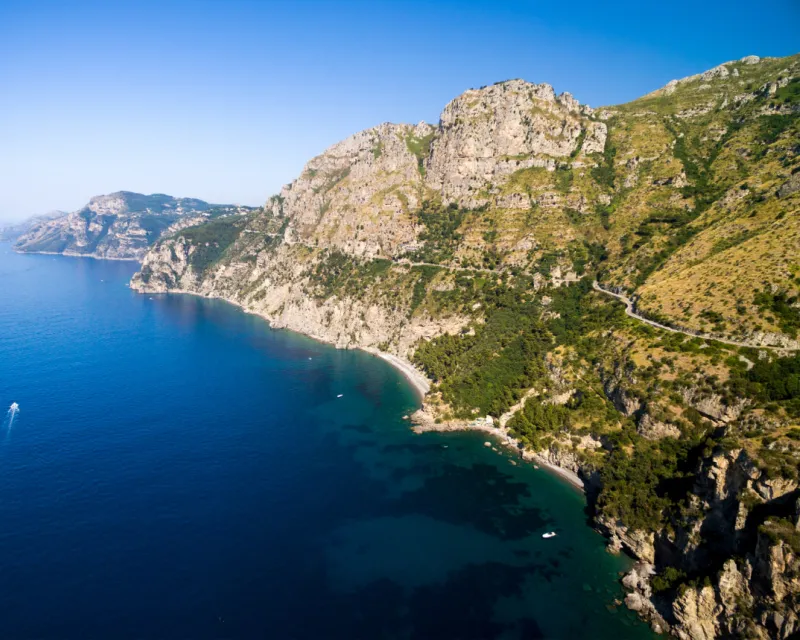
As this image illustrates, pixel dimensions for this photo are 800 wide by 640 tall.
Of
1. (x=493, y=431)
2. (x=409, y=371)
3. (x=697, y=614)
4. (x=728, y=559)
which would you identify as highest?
(x=728, y=559)

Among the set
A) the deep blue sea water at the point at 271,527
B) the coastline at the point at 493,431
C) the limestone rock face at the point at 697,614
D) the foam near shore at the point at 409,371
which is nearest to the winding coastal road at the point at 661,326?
the coastline at the point at 493,431

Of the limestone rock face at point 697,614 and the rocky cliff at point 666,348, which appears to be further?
the rocky cliff at point 666,348

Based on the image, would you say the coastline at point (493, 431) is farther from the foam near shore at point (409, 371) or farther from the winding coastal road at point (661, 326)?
the winding coastal road at point (661, 326)

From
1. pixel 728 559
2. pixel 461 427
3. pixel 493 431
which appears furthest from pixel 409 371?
pixel 728 559


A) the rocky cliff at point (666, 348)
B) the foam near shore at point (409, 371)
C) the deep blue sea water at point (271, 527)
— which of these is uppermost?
the rocky cliff at point (666, 348)

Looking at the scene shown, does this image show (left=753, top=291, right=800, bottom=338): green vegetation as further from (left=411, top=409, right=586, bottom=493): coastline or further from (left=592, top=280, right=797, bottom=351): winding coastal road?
(left=411, top=409, right=586, bottom=493): coastline

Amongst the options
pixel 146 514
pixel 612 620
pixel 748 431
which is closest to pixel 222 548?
pixel 146 514

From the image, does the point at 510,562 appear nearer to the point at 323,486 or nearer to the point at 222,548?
the point at 323,486

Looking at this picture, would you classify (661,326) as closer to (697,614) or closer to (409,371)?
(697,614)
